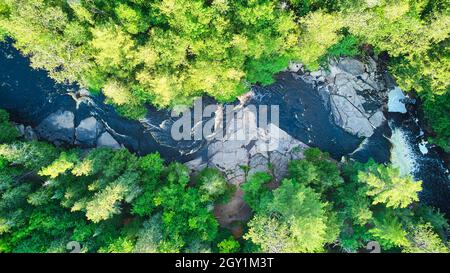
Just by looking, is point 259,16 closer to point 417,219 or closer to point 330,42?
point 330,42

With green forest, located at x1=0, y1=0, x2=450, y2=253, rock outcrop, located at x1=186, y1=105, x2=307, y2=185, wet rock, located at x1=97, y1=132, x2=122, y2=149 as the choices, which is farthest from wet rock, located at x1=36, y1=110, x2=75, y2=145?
rock outcrop, located at x1=186, y1=105, x2=307, y2=185

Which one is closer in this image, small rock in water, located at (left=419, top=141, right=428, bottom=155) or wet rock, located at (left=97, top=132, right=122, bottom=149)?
wet rock, located at (left=97, top=132, right=122, bottom=149)

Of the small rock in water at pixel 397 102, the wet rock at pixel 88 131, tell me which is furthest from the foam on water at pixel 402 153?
the wet rock at pixel 88 131

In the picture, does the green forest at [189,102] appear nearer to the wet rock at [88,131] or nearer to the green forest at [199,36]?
the green forest at [199,36]

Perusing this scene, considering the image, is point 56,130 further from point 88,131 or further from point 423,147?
point 423,147

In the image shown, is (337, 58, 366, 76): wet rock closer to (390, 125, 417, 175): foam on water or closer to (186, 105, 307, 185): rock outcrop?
(390, 125, 417, 175): foam on water

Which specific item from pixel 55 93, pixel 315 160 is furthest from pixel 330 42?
pixel 55 93
